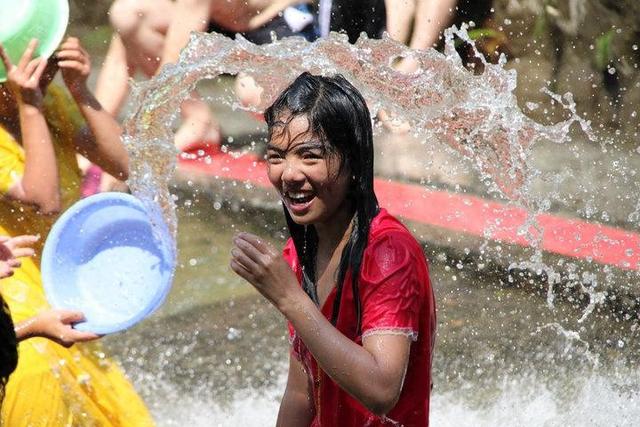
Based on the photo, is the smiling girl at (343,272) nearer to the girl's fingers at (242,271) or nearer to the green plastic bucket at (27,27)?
the girl's fingers at (242,271)

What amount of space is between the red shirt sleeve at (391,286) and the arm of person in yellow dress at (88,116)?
1.61m

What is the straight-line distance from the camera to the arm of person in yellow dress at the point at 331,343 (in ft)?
6.45

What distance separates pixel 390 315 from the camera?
204 centimetres

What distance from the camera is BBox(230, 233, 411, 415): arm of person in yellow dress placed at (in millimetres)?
1967

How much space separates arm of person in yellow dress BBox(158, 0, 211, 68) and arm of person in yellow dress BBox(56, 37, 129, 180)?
2289 mm

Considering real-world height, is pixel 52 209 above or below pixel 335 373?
below

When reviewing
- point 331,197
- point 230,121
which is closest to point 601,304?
point 331,197

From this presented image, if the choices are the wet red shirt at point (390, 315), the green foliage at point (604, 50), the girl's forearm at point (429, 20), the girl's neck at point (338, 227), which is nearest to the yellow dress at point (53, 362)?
the wet red shirt at point (390, 315)

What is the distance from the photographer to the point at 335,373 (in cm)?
198

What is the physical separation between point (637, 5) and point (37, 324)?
575cm

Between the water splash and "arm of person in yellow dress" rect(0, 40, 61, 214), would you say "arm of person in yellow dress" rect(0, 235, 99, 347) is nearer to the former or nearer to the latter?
"arm of person in yellow dress" rect(0, 40, 61, 214)

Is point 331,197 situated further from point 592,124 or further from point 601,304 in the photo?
point 592,124

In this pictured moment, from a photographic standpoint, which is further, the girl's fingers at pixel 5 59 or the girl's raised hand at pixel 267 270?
the girl's fingers at pixel 5 59

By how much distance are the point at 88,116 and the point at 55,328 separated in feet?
2.49
